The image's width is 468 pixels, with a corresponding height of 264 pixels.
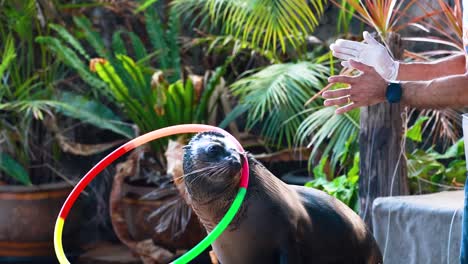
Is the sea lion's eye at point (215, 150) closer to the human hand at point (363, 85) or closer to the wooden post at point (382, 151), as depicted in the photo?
the human hand at point (363, 85)

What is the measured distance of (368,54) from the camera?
2.52 m

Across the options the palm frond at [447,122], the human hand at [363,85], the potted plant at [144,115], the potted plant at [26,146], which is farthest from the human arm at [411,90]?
the potted plant at [26,146]

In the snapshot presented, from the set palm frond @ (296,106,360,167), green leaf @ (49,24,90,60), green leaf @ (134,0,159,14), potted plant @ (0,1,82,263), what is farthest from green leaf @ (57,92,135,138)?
palm frond @ (296,106,360,167)

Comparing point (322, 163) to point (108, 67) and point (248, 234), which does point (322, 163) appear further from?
point (248, 234)

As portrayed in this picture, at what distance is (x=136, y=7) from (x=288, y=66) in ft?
5.71

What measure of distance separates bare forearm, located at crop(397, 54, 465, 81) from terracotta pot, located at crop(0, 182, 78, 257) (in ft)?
11.7

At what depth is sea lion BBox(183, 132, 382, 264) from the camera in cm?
226

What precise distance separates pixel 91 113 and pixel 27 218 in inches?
32.4

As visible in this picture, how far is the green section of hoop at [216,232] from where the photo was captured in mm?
2066

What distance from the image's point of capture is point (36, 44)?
6.30 meters

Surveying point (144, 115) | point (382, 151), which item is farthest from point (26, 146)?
point (382, 151)

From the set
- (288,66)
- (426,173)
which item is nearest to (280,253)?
(426,173)

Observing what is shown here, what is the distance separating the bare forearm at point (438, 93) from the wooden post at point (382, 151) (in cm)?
158

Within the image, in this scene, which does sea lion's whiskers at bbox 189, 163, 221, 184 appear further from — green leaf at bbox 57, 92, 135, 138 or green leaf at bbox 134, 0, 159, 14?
green leaf at bbox 134, 0, 159, 14
